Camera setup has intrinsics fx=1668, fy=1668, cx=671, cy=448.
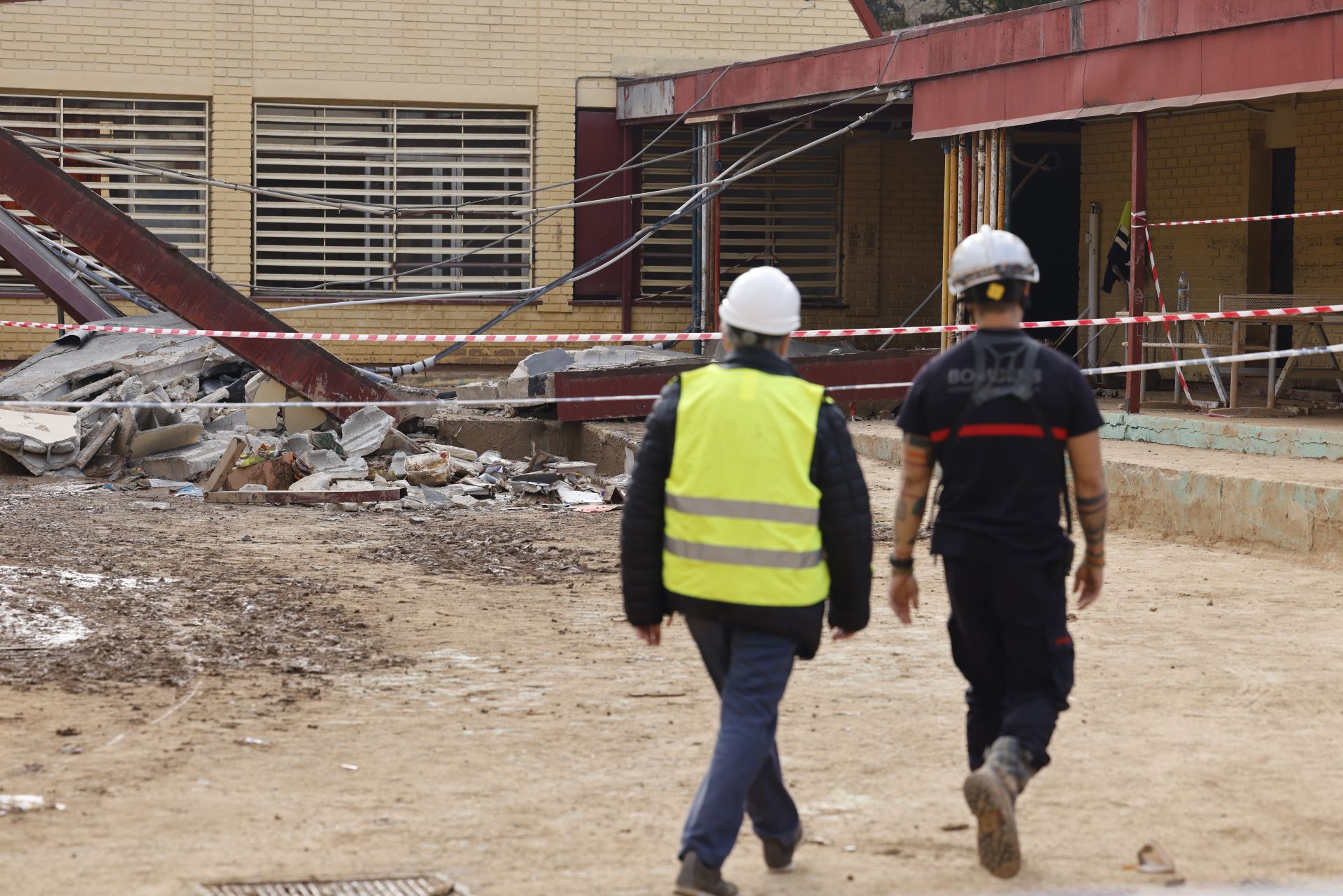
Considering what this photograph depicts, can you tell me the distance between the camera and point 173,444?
14195mm

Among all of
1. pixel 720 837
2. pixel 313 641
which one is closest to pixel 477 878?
pixel 720 837

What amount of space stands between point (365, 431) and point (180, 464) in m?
1.59

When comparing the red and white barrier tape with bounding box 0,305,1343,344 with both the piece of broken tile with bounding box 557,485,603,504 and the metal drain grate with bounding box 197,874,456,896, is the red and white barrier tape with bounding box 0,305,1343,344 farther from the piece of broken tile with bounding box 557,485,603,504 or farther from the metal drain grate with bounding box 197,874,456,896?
the metal drain grate with bounding box 197,874,456,896

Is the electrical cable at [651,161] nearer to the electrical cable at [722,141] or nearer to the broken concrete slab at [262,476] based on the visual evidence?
the electrical cable at [722,141]

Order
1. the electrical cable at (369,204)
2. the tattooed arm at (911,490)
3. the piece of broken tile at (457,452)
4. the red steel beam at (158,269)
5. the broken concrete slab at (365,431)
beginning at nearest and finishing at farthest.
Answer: the tattooed arm at (911,490), the broken concrete slab at (365,431), the red steel beam at (158,269), the piece of broken tile at (457,452), the electrical cable at (369,204)

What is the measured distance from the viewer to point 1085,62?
13008mm

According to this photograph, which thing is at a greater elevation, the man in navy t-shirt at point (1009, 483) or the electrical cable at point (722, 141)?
the electrical cable at point (722, 141)

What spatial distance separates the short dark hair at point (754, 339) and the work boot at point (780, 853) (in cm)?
125

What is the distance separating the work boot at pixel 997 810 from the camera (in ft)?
13.5

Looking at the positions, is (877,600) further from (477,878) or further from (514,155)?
(514,155)

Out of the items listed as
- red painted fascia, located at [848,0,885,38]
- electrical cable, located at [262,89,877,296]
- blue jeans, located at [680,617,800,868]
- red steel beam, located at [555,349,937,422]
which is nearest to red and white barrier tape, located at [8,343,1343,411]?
red steel beam, located at [555,349,937,422]

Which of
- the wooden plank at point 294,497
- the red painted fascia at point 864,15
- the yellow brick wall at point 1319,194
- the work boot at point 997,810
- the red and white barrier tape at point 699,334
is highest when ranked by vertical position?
the red painted fascia at point 864,15

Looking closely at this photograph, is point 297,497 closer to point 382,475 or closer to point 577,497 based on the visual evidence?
point 382,475

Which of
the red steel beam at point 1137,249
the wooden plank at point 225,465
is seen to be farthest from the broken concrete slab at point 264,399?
the red steel beam at point 1137,249
